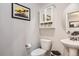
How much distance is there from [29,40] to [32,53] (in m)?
0.24

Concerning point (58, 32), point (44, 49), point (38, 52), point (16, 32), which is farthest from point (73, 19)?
point (16, 32)

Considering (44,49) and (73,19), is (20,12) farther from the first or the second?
(73,19)

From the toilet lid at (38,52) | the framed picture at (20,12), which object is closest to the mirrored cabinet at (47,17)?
the framed picture at (20,12)

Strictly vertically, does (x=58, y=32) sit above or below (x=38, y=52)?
above

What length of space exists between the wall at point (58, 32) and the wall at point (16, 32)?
7.3 inches

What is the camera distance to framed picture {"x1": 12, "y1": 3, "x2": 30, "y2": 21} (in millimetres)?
1831

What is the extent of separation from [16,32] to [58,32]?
2.43 ft

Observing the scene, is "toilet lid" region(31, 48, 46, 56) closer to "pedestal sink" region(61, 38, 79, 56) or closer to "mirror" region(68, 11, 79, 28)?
"pedestal sink" region(61, 38, 79, 56)

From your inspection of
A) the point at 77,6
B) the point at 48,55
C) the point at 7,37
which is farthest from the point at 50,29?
the point at 7,37

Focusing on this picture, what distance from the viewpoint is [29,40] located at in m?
1.93

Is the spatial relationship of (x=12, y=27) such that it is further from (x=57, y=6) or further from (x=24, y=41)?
(x=57, y=6)

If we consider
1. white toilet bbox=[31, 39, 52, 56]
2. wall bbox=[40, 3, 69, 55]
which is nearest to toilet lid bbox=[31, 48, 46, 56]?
white toilet bbox=[31, 39, 52, 56]

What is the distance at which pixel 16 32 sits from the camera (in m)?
1.87

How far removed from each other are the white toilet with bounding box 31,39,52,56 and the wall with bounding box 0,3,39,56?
92 millimetres
